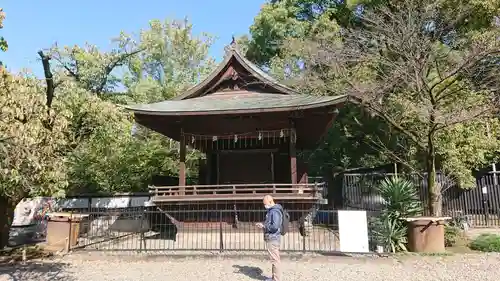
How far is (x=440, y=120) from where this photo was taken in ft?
36.5

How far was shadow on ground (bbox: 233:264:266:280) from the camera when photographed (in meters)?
8.31

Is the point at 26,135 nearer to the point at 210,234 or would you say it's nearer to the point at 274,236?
the point at 274,236

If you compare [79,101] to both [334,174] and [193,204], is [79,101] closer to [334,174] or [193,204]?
[193,204]

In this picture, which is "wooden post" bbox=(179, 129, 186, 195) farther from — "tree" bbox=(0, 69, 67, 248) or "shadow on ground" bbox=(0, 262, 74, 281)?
"tree" bbox=(0, 69, 67, 248)

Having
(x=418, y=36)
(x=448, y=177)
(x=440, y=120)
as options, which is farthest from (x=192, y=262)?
(x=448, y=177)

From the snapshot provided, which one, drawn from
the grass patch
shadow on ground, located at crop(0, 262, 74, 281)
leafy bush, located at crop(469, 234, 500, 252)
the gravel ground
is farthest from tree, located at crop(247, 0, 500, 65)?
shadow on ground, located at crop(0, 262, 74, 281)

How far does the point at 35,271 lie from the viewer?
9.01 m

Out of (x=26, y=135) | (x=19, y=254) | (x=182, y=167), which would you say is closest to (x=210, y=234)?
(x=182, y=167)

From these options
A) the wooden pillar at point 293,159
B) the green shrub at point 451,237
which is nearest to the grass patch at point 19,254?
the wooden pillar at point 293,159

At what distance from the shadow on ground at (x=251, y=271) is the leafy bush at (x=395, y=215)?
159 inches

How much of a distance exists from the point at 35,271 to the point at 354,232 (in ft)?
26.4

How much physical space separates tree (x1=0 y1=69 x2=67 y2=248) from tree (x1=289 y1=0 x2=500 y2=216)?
9496 mm

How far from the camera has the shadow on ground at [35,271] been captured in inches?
331

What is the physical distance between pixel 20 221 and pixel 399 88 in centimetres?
1808
